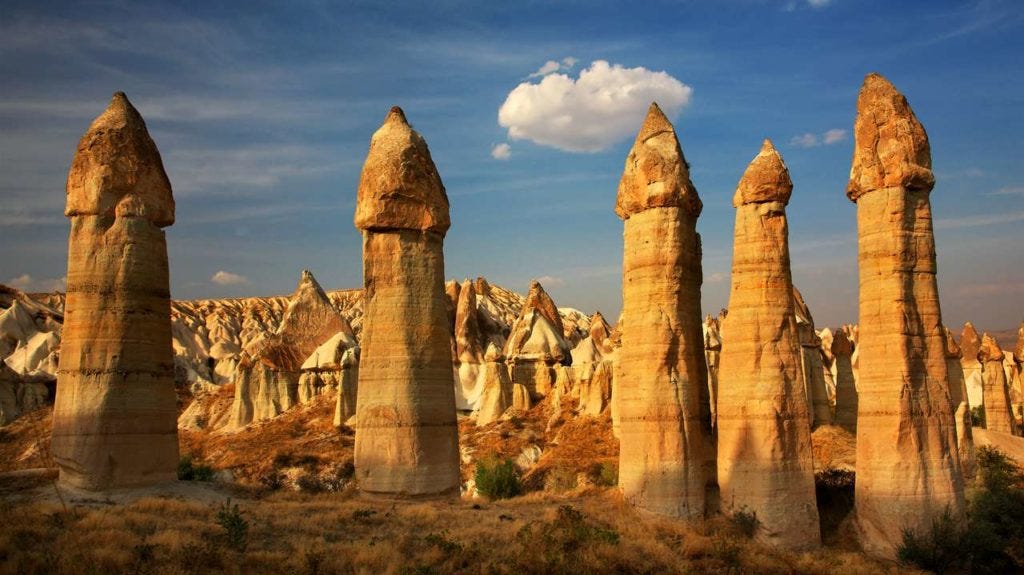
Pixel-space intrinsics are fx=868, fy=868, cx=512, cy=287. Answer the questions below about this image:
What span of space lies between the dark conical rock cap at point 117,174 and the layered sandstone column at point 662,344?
400 inches

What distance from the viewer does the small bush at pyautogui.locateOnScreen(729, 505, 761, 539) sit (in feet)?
56.9

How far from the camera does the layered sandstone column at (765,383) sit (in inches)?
689

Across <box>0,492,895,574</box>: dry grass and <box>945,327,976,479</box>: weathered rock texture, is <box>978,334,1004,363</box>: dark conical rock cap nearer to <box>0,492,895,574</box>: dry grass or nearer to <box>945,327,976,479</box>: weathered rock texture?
<box>945,327,976,479</box>: weathered rock texture

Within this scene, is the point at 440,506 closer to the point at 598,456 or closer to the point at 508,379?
the point at 598,456

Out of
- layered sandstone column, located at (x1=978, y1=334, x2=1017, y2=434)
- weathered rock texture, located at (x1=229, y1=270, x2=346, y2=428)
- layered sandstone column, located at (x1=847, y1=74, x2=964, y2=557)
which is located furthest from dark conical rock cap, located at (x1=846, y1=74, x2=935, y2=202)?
weathered rock texture, located at (x1=229, y1=270, x2=346, y2=428)

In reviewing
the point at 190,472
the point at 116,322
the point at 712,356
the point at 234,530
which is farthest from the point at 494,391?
the point at 234,530

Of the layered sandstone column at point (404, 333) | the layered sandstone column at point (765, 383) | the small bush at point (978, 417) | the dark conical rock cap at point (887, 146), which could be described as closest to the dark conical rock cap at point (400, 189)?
the layered sandstone column at point (404, 333)

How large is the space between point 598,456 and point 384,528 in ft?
51.3

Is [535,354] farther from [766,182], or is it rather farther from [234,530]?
[234,530]

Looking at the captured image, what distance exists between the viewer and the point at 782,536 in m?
17.3

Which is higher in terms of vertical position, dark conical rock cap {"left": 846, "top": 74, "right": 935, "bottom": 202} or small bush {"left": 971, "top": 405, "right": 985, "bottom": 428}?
dark conical rock cap {"left": 846, "top": 74, "right": 935, "bottom": 202}

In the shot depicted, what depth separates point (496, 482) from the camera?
84.0ft

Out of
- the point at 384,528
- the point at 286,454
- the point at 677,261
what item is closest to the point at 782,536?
Answer: the point at 677,261

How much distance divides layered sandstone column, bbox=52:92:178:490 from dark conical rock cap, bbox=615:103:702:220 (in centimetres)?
1015
